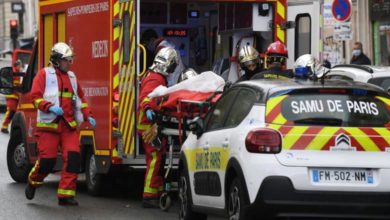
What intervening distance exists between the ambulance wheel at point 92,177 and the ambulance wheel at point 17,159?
1576 mm

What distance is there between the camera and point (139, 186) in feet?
52.8

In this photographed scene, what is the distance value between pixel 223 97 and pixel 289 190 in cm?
190

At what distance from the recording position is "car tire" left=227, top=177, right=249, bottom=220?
924 centimetres

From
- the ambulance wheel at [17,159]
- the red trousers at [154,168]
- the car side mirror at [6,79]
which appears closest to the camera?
the red trousers at [154,168]

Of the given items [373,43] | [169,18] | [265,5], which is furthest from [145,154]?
[373,43]

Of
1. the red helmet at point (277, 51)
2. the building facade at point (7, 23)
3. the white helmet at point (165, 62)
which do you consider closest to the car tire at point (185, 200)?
the red helmet at point (277, 51)

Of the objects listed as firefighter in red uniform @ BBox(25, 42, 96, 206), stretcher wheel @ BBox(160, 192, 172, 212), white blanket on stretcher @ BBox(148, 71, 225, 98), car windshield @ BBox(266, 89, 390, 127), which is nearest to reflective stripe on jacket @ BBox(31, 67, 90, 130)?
firefighter in red uniform @ BBox(25, 42, 96, 206)

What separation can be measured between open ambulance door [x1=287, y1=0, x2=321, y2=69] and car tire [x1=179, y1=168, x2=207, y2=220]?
3.19 m

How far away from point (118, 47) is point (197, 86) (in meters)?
1.47

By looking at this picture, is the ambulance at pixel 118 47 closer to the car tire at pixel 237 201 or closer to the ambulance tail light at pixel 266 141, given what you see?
the car tire at pixel 237 201

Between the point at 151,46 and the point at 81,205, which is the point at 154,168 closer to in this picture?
the point at 81,205

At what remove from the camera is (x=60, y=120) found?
13.2 m

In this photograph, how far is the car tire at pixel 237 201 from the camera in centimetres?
924

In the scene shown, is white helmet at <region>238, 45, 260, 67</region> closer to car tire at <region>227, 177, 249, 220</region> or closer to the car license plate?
car tire at <region>227, 177, 249, 220</region>
